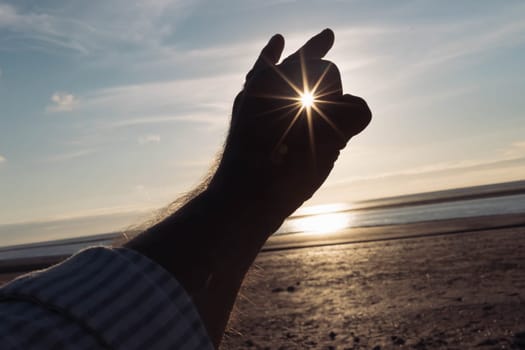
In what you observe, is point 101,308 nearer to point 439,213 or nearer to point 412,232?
point 412,232

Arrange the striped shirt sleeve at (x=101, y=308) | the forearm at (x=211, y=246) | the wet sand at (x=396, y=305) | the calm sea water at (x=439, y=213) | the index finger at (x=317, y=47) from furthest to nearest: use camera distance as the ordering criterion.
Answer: the calm sea water at (x=439, y=213) → the wet sand at (x=396, y=305) → the index finger at (x=317, y=47) → the forearm at (x=211, y=246) → the striped shirt sleeve at (x=101, y=308)

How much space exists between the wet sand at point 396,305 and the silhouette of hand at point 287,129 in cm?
251

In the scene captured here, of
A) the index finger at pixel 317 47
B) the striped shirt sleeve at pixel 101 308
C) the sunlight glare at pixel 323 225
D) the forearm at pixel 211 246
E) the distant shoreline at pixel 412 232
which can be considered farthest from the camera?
the sunlight glare at pixel 323 225

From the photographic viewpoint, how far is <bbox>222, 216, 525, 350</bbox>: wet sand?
6.52 meters

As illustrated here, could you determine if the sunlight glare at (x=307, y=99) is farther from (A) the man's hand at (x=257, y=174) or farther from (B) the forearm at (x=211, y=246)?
(B) the forearm at (x=211, y=246)

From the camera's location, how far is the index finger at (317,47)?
51.4 inches

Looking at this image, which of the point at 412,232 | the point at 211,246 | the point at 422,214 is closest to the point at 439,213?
the point at 422,214

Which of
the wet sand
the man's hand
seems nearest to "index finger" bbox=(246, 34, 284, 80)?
the man's hand

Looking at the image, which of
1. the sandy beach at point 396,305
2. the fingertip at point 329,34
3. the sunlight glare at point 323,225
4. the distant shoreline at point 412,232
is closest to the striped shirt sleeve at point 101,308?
the fingertip at point 329,34

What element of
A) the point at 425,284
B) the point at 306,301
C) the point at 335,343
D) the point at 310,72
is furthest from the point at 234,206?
the point at 425,284

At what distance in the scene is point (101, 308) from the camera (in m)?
0.70

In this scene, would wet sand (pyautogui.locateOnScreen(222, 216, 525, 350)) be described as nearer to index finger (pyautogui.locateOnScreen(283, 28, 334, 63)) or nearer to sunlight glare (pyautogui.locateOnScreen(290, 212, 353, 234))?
index finger (pyautogui.locateOnScreen(283, 28, 334, 63))

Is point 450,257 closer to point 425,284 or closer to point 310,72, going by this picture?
point 425,284

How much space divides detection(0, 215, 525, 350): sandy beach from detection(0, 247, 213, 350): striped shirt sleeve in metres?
3.51
